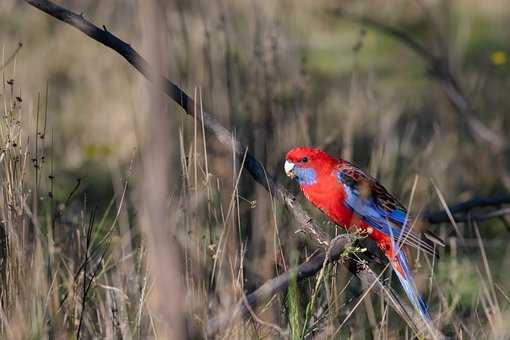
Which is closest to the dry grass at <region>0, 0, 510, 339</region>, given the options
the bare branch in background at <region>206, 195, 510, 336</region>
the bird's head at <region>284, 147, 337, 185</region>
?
the bare branch in background at <region>206, 195, 510, 336</region>

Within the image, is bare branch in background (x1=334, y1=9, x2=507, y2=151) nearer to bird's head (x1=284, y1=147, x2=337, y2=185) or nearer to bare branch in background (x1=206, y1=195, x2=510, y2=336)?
bird's head (x1=284, y1=147, x2=337, y2=185)

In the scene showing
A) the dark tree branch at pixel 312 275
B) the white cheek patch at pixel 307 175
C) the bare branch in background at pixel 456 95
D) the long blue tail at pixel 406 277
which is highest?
the bare branch in background at pixel 456 95

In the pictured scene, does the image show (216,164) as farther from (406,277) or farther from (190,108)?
(190,108)

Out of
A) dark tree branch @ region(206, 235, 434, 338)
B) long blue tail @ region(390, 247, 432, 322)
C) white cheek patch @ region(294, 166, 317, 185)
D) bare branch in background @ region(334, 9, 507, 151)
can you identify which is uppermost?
bare branch in background @ region(334, 9, 507, 151)

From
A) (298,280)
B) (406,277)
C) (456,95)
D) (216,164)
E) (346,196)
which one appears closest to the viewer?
(298,280)

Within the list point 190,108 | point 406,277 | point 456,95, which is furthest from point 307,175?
point 456,95

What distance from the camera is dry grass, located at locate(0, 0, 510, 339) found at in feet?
8.80

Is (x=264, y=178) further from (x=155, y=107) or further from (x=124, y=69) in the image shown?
(x=124, y=69)

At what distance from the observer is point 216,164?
440 centimetres

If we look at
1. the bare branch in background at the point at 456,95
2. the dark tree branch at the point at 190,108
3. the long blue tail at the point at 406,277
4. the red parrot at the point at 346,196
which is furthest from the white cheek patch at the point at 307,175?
the bare branch in background at the point at 456,95

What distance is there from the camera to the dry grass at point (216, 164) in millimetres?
2684

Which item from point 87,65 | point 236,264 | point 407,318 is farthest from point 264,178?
point 87,65

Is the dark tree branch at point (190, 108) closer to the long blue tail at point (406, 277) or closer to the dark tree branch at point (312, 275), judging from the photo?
the dark tree branch at point (312, 275)

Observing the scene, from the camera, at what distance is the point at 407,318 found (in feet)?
8.98
